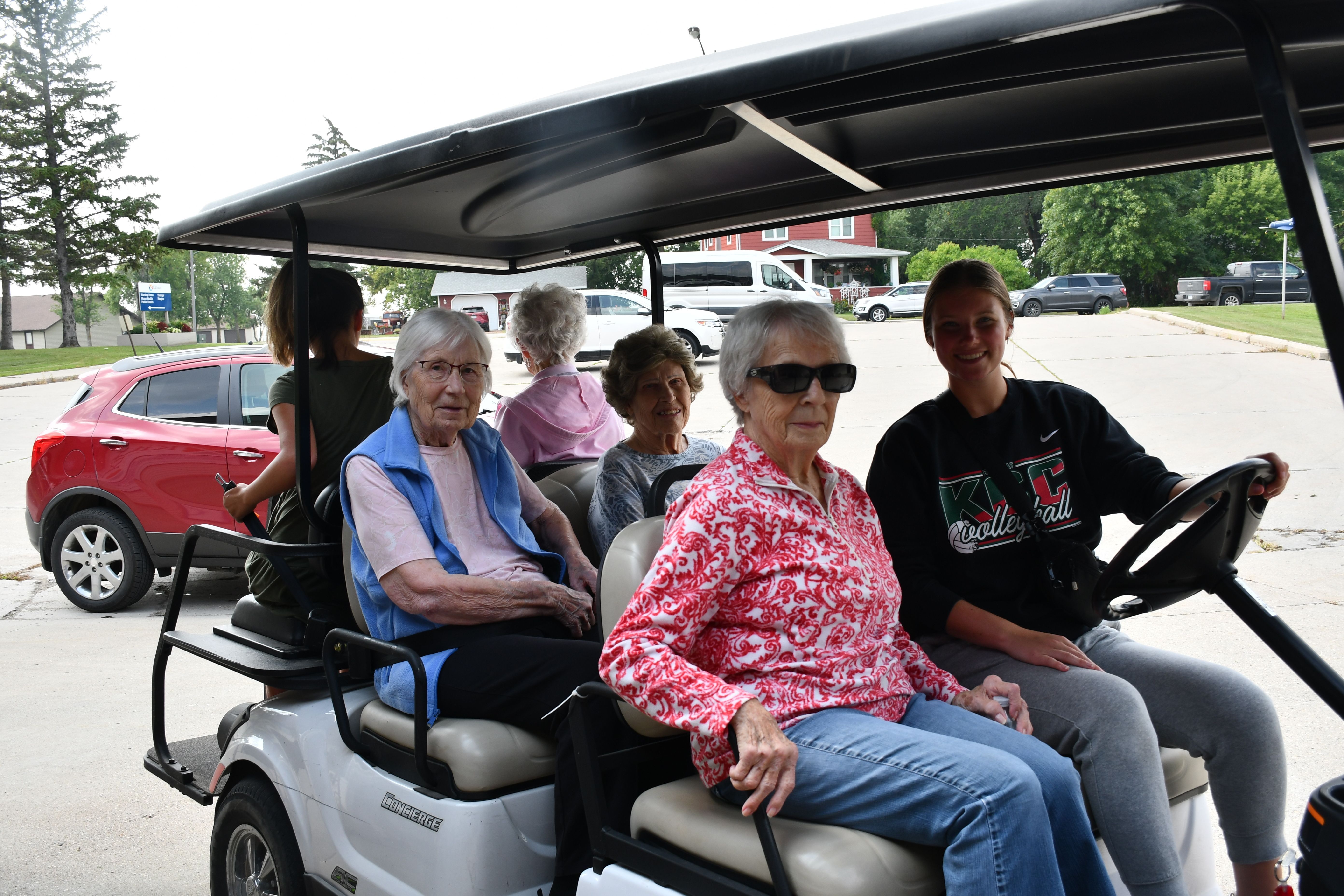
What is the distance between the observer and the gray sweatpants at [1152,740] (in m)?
2.01

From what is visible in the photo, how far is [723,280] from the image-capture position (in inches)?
704

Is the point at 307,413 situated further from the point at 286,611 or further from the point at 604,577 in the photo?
the point at 604,577

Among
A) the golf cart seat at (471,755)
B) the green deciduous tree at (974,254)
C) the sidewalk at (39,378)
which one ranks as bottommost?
the sidewalk at (39,378)

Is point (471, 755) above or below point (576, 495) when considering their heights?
below

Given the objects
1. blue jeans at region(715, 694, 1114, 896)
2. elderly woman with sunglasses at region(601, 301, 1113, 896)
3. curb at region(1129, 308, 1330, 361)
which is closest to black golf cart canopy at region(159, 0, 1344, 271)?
elderly woman with sunglasses at region(601, 301, 1113, 896)

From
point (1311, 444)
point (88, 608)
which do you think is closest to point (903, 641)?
point (88, 608)

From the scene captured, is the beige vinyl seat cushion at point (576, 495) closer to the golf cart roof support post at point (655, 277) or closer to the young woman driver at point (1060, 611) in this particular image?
the golf cart roof support post at point (655, 277)

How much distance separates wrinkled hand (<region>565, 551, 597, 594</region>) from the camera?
10.0 ft

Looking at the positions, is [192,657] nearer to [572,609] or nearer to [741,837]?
[572,609]

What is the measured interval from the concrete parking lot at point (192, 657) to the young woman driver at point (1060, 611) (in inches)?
20.7

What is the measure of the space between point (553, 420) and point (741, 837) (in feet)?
8.69

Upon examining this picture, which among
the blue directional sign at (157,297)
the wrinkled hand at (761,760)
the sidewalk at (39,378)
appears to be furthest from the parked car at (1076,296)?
the wrinkled hand at (761,760)

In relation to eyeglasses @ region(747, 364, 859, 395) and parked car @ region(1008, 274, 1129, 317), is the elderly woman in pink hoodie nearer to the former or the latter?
eyeglasses @ region(747, 364, 859, 395)

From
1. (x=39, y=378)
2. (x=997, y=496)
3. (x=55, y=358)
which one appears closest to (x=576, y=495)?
(x=997, y=496)
